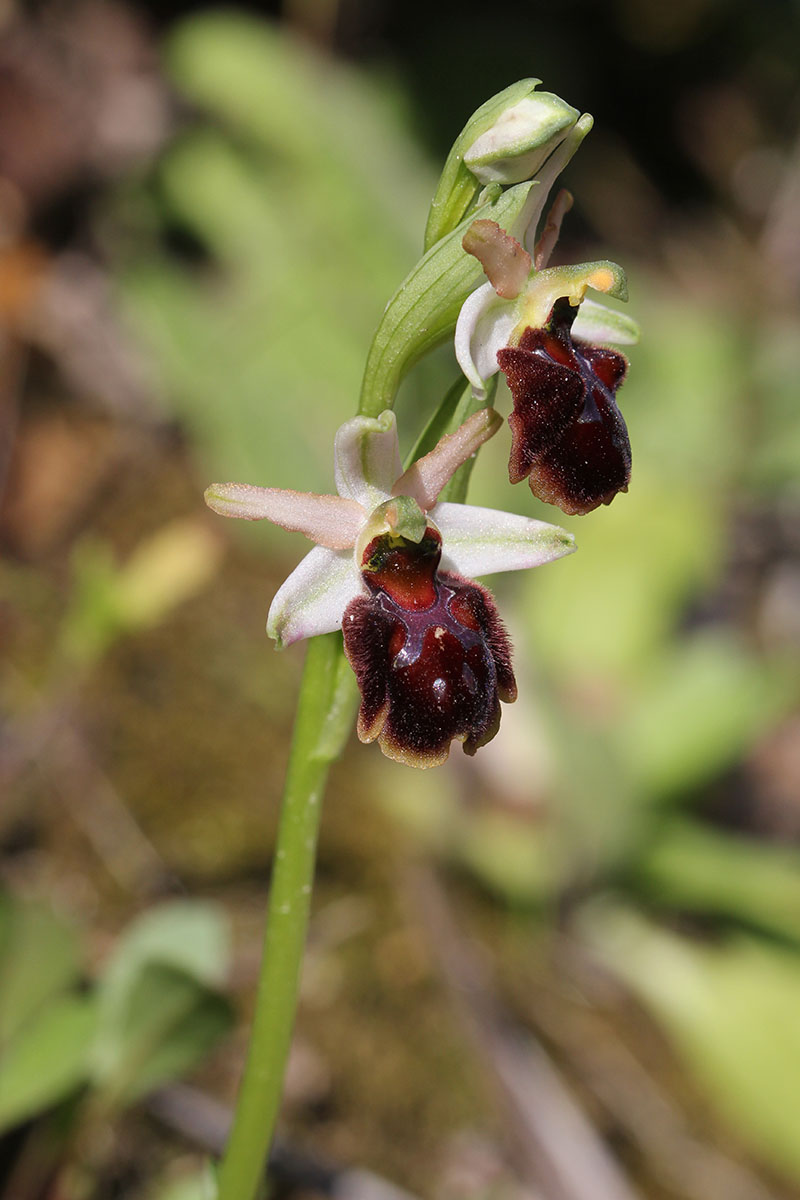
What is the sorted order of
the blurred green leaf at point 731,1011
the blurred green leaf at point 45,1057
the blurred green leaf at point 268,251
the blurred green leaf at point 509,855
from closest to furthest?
the blurred green leaf at point 45,1057 < the blurred green leaf at point 731,1011 < the blurred green leaf at point 509,855 < the blurred green leaf at point 268,251

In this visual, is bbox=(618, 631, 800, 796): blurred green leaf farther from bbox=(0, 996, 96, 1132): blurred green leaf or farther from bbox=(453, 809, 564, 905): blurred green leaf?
bbox=(0, 996, 96, 1132): blurred green leaf

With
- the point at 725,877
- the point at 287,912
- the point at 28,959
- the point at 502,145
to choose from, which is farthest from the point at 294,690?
the point at 502,145

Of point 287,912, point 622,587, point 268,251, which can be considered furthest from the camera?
point 268,251

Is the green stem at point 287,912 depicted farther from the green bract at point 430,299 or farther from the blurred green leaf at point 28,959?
the blurred green leaf at point 28,959

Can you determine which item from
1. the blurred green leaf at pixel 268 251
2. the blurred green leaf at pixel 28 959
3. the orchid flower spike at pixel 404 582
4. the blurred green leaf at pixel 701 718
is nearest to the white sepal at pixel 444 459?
the orchid flower spike at pixel 404 582

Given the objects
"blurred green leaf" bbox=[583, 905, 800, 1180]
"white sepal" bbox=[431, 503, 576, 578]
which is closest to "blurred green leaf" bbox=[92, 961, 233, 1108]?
"white sepal" bbox=[431, 503, 576, 578]

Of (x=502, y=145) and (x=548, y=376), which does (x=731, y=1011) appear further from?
(x=502, y=145)

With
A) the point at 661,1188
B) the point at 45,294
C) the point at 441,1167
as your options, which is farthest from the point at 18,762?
the point at 45,294
